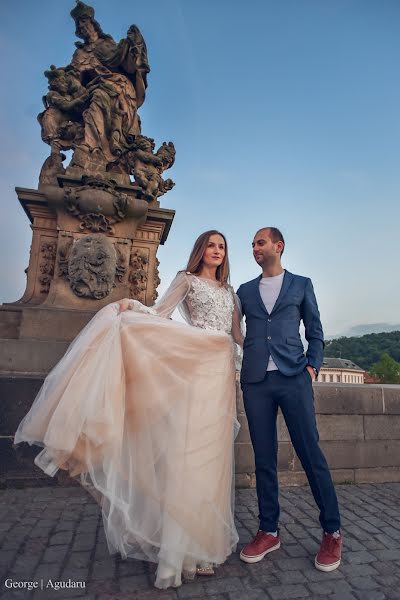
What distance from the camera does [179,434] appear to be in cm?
250

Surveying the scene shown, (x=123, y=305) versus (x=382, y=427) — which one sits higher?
(x=123, y=305)

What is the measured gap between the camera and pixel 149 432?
8.29 feet

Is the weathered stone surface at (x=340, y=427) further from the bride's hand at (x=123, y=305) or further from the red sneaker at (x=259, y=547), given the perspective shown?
the bride's hand at (x=123, y=305)

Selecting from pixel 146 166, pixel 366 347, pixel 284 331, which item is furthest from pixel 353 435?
pixel 366 347

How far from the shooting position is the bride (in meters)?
2.30

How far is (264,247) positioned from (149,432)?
1737 millimetres

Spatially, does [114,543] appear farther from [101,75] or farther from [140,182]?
[101,75]

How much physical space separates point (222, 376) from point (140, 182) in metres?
5.03

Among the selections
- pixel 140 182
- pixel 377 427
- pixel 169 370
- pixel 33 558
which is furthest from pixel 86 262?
pixel 377 427

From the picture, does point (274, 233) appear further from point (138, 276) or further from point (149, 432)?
point (138, 276)

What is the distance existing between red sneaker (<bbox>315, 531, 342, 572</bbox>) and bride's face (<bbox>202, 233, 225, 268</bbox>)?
2265 mm

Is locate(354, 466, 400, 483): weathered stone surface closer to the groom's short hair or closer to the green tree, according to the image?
the groom's short hair

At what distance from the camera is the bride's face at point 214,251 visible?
3.14 metres

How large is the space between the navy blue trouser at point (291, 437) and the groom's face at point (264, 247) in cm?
98
